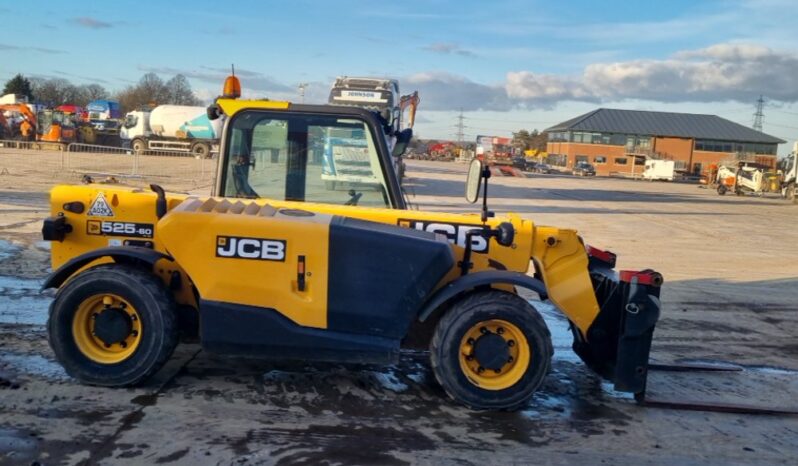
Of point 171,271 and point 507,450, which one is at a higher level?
point 171,271

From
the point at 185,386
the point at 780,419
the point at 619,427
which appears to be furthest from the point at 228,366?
the point at 780,419

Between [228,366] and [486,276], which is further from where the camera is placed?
[228,366]

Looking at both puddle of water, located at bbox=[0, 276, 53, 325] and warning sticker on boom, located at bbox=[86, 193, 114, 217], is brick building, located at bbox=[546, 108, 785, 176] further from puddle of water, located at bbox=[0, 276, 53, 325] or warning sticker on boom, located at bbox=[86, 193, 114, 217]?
warning sticker on boom, located at bbox=[86, 193, 114, 217]

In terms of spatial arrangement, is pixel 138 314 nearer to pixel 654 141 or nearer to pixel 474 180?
pixel 474 180

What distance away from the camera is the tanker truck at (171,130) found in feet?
164

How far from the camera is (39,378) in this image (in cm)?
541

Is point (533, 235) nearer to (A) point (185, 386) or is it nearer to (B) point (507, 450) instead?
(B) point (507, 450)

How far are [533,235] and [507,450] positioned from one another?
1.66 meters

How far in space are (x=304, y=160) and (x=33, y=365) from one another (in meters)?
2.57

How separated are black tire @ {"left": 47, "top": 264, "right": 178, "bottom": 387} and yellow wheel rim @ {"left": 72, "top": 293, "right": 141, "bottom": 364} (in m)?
0.03

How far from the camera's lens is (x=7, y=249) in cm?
1107

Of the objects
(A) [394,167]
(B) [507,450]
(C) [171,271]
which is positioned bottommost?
(B) [507,450]

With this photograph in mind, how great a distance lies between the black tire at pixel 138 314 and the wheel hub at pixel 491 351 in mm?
2104

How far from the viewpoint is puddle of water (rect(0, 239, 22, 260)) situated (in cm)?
1056
